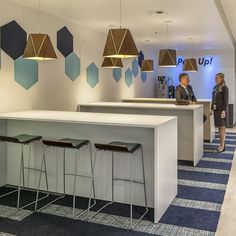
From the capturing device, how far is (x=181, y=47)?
956 centimetres

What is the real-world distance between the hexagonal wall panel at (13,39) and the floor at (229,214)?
3.32 metres

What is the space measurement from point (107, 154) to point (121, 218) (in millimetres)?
731

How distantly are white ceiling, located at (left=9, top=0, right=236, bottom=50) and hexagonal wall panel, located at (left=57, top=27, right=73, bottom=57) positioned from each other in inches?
9.6

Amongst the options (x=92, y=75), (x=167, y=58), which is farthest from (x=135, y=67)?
(x=167, y=58)

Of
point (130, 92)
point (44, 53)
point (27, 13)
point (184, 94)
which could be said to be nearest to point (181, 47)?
point (130, 92)

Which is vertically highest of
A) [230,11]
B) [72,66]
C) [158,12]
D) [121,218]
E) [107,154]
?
[230,11]

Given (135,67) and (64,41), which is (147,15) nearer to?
(64,41)

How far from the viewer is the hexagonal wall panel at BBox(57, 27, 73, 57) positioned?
546 centimetres

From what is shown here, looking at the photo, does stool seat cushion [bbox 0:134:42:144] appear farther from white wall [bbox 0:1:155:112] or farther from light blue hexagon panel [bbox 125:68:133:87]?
light blue hexagon panel [bbox 125:68:133:87]

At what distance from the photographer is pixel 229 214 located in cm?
329

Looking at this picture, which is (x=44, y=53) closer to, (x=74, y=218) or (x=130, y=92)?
(x=74, y=218)

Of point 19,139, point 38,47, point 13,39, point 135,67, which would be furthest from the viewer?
point 135,67

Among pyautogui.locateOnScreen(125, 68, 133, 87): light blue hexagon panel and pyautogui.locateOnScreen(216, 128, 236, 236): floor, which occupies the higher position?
pyautogui.locateOnScreen(125, 68, 133, 87): light blue hexagon panel

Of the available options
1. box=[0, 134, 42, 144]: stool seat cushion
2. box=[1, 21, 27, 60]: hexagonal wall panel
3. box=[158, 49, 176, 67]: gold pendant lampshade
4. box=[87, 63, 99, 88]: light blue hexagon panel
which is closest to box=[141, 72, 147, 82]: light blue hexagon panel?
box=[87, 63, 99, 88]: light blue hexagon panel
